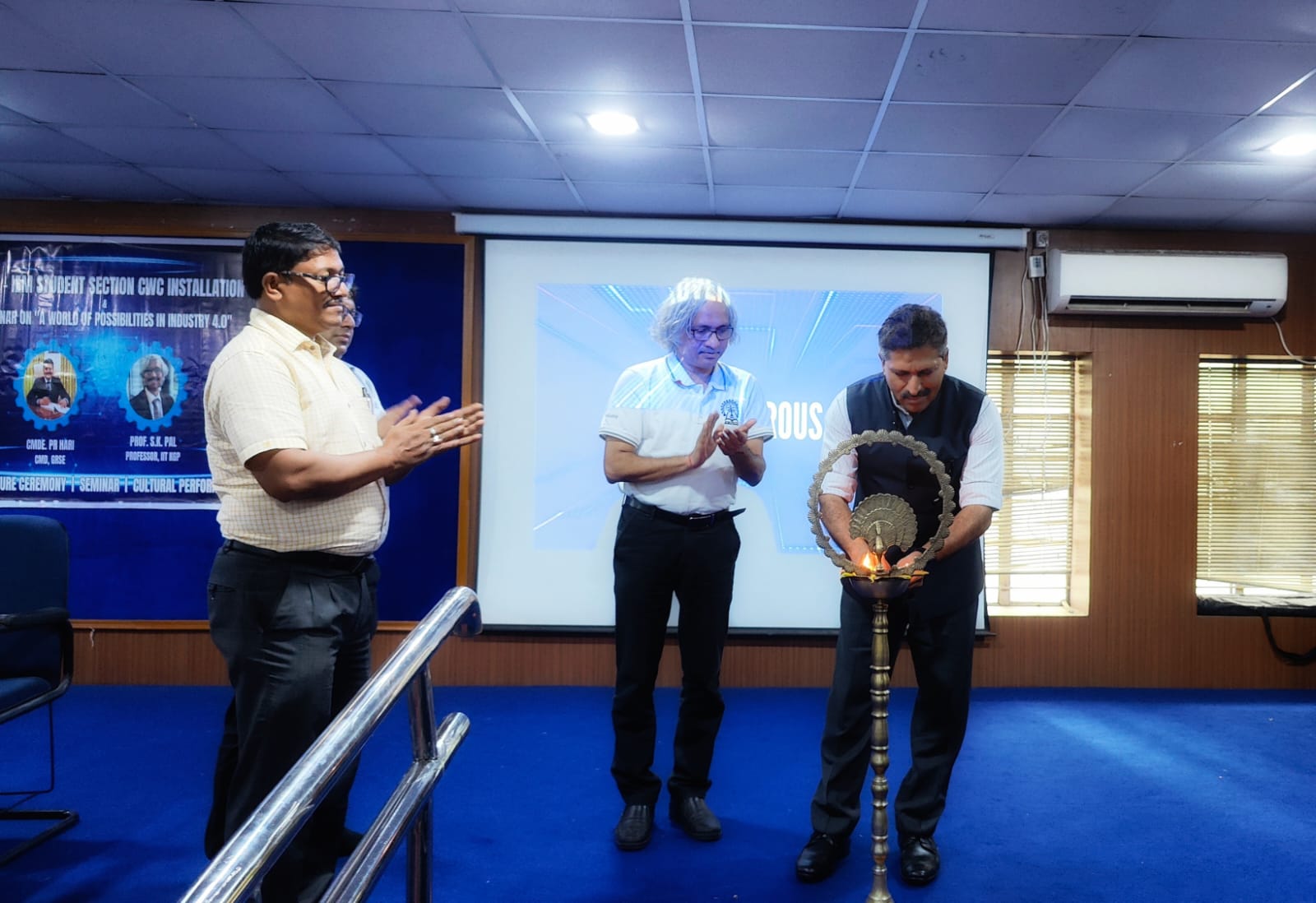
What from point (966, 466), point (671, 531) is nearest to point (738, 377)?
point (671, 531)

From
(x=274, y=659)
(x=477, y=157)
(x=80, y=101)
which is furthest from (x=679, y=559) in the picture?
(x=80, y=101)

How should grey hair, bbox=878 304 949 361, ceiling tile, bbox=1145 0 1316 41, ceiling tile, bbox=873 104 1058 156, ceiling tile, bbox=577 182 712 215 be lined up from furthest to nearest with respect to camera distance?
ceiling tile, bbox=577 182 712 215 < ceiling tile, bbox=873 104 1058 156 < ceiling tile, bbox=1145 0 1316 41 < grey hair, bbox=878 304 949 361

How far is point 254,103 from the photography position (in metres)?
2.90

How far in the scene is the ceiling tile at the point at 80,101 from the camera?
8.98 ft

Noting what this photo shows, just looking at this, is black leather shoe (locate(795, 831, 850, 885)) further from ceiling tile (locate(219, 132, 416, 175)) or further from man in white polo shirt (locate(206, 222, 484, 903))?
ceiling tile (locate(219, 132, 416, 175))

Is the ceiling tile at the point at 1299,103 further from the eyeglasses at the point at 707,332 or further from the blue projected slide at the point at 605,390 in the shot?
the eyeglasses at the point at 707,332

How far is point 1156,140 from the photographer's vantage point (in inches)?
120

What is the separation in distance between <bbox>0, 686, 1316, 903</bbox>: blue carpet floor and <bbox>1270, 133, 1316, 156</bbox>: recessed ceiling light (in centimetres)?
238

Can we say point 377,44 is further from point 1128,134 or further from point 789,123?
point 1128,134

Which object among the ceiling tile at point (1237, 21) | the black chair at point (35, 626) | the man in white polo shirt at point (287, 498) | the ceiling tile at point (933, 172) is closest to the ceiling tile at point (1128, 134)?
the ceiling tile at point (933, 172)

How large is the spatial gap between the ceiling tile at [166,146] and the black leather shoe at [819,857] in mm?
3369

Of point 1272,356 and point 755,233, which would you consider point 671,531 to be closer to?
point 755,233

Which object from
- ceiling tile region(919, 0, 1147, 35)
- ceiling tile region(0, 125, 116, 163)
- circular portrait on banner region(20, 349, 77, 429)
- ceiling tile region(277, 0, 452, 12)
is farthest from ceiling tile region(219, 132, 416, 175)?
ceiling tile region(919, 0, 1147, 35)

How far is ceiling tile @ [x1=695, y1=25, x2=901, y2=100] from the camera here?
2.37m
